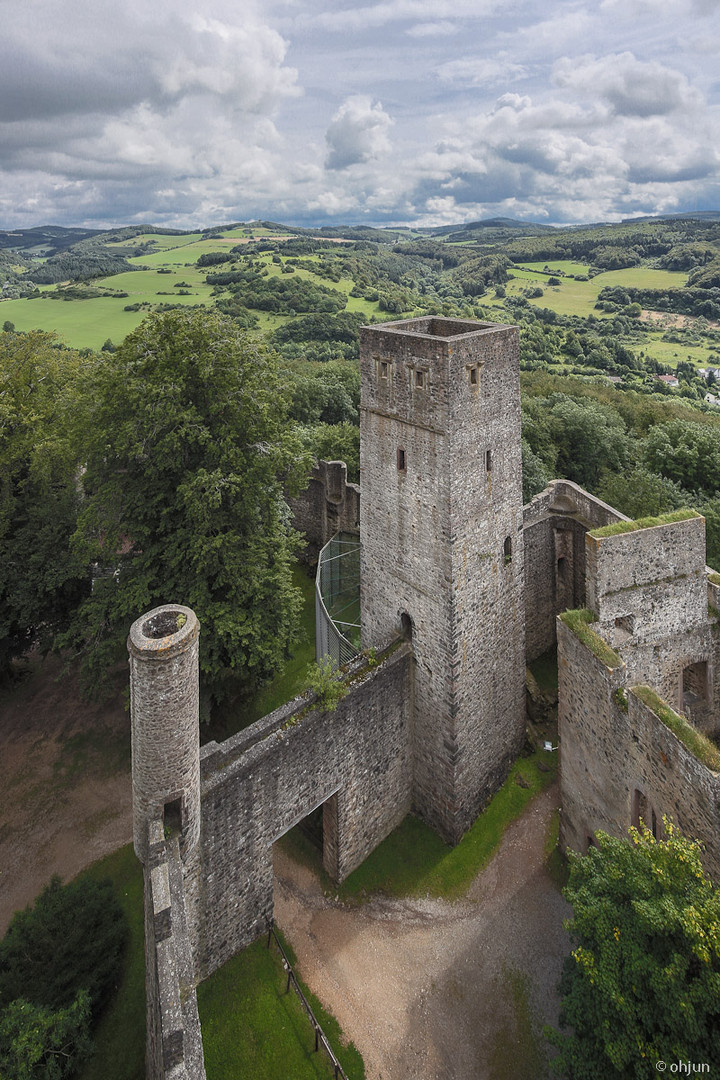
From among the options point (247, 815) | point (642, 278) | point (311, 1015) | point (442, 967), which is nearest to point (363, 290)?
point (642, 278)

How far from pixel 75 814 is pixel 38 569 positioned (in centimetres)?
840

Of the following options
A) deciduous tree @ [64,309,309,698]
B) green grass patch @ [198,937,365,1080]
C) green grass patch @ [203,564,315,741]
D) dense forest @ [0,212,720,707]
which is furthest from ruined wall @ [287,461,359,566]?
green grass patch @ [198,937,365,1080]

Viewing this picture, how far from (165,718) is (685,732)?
932 cm

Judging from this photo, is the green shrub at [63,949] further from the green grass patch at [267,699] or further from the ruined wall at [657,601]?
the ruined wall at [657,601]

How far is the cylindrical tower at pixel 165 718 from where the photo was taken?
389 inches

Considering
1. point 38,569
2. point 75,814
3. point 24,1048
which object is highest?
point 38,569

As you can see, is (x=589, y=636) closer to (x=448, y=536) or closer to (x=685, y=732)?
(x=685, y=732)

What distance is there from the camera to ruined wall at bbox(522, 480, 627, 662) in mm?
22891

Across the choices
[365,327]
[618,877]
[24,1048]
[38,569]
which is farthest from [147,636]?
[38,569]

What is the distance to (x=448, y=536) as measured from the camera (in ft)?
49.2

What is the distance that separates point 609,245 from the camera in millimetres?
138500

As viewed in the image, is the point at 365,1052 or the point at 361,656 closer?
the point at 365,1052

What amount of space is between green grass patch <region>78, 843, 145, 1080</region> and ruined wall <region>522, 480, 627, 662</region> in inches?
606

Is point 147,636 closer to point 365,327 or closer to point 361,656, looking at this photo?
point 361,656
